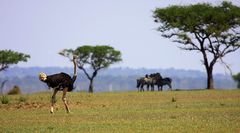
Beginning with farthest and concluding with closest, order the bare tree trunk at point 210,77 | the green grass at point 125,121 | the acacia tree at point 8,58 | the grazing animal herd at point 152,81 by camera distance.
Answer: the acacia tree at point 8,58 → the bare tree trunk at point 210,77 → the grazing animal herd at point 152,81 → the green grass at point 125,121

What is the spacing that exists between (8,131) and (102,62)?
75481 millimetres

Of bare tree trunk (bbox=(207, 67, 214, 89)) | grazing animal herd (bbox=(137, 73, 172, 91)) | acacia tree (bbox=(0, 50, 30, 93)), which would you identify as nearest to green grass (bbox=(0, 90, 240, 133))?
grazing animal herd (bbox=(137, 73, 172, 91))

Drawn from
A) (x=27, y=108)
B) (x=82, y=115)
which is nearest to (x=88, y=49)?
(x=27, y=108)

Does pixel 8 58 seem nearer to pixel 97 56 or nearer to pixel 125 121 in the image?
pixel 97 56

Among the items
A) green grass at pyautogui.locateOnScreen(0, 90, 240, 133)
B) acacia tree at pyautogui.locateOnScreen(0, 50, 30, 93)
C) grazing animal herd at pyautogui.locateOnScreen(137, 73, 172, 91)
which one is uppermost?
acacia tree at pyautogui.locateOnScreen(0, 50, 30, 93)

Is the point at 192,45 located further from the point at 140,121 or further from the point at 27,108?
the point at 140,121

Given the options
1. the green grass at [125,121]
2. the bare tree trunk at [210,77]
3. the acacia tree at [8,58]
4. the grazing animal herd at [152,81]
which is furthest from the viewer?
the acacia tree at [8,58]

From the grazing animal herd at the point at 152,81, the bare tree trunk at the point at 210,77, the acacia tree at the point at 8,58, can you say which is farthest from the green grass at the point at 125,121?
the acacia tree at the point at 8,58

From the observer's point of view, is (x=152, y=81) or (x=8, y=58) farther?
(x=8, y=58)

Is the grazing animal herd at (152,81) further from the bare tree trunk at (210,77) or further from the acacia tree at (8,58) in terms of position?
the acacia tree at (8,58)

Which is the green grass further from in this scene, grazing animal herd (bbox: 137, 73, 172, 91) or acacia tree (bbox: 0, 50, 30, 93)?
acacia tree (bbox: 0, 50, 30, 93)

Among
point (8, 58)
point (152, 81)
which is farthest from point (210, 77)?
point (8, 58)

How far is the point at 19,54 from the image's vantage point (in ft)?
289

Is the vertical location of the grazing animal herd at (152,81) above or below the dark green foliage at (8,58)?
below
